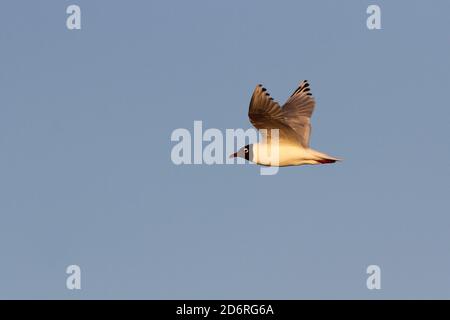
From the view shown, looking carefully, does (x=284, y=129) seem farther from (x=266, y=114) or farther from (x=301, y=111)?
(x=301, y=111)

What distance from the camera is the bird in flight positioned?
53.2ft

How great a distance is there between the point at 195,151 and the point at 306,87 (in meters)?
2.33

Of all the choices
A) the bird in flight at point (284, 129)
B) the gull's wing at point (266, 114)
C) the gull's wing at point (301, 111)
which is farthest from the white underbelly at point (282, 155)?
the gull's wing at point (301, 111)

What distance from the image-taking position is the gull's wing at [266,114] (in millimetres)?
16047

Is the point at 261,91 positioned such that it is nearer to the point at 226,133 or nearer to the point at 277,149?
the point at 277,149

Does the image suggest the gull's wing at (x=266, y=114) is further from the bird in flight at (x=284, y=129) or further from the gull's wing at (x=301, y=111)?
the gull's wing at (x=301, y=111)

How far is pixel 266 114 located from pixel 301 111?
226 centimetres

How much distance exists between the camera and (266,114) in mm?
16328
